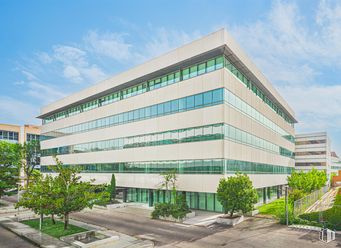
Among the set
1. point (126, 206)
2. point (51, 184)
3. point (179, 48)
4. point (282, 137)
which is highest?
point (179, 48)

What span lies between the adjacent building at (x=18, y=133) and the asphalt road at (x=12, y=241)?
72.1m

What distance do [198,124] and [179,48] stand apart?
10346 mm

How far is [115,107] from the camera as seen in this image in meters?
49.0

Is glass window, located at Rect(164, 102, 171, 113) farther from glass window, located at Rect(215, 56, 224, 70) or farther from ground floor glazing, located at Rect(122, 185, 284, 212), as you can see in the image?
ground floor glazing, located at Rect(122, 185, 284, 212)

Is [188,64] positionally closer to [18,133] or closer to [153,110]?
[153,110]

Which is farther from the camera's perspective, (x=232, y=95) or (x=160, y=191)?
(x=160, y=191)

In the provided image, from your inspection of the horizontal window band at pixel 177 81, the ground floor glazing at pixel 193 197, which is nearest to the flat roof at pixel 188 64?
the horizontal window band at pixel 177 81

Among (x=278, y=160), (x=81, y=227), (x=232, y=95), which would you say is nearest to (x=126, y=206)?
(x=81, y=227)

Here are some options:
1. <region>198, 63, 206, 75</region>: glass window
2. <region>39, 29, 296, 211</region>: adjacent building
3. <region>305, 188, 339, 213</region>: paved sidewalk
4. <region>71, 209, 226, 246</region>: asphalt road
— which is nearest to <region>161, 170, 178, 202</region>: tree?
<region>39, 29, 296, 211</region>: adjacent building

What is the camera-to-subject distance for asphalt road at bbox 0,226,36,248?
74.8 ft

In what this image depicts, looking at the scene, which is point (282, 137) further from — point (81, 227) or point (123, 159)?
point (81, 227)

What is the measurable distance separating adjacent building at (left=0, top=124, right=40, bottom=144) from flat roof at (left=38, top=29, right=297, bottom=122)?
46117mm

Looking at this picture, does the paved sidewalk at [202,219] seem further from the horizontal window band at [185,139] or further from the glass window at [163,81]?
the glass window at [163,81]

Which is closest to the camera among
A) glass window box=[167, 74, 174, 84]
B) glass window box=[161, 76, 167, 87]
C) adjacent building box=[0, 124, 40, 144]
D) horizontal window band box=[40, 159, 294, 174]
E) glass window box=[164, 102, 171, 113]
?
horizontal window band box=[40, 159, 294, 174]
